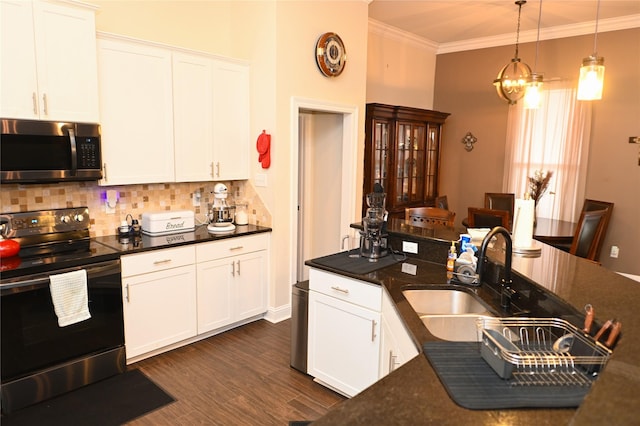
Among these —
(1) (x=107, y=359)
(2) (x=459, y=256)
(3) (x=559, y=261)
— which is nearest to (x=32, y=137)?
(1) (x=107, y=359)

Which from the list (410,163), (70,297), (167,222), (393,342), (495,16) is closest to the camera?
(393,342)

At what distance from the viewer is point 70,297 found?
269 centimetres

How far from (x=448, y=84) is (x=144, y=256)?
17.1 ft

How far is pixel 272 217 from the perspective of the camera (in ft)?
13.0

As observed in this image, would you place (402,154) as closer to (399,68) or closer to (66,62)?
(399,68)

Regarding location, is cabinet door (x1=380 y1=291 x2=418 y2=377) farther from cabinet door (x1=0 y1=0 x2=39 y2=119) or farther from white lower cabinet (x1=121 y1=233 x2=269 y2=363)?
cabinet door (x1=0 y1=0 x2=39 y2=119)

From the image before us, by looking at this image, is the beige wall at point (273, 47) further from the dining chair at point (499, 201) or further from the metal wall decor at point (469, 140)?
the metal wall decor at point (469, 140)

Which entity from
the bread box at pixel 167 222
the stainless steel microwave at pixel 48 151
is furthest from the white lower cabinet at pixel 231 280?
the stainless steel microwave at pixel 48 151

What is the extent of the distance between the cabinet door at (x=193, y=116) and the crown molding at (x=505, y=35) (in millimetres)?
2652

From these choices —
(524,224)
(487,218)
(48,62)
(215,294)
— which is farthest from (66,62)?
(487,218)

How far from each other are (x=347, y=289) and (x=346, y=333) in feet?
0.92

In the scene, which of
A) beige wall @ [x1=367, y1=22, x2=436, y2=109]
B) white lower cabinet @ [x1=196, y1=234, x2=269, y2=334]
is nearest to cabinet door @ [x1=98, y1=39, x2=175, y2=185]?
white lower cabinet @ [x1=196, y1=234, x2=269, y2=334]

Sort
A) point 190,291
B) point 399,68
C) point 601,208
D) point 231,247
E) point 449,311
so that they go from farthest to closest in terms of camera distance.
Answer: point 399,68
point 601,208
point 231,247
point 190,291
point 449,311

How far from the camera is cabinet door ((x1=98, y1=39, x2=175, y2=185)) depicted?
3.15m
